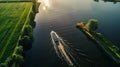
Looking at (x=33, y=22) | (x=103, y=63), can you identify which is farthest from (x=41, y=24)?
(x=103, y=63)

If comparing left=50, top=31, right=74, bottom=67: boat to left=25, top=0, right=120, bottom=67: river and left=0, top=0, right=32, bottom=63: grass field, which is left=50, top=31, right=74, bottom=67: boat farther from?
left=0, top=0, right=32, bottom=63: grass field

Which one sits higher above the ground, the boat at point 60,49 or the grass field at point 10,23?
the grass field at point 10,23

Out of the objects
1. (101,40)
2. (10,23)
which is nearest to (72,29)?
(101,40)

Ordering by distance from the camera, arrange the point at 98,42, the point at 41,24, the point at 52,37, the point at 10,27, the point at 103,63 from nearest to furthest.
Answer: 1. the point at 103,63
2. the point at 98,42
3. the point at 52,37
4. the point at 10,27
5. the point at 41,24

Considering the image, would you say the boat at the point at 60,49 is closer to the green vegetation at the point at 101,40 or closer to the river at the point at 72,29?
the river at the point at 72,29

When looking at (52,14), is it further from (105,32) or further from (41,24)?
(105,32)

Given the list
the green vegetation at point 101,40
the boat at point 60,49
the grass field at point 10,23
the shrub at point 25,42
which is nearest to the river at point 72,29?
the boat at point 60,49

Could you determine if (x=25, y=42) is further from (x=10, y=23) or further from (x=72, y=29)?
(x=72, y=29)
